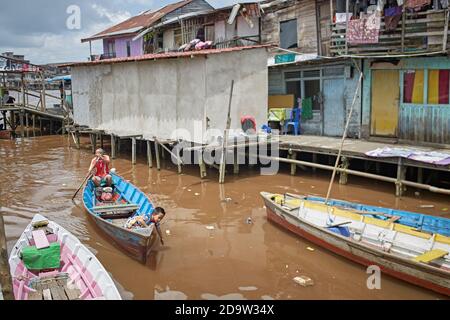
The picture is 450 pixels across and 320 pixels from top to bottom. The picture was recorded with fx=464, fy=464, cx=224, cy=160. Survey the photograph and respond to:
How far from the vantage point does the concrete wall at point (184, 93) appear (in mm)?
15539

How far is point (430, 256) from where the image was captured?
7461mm

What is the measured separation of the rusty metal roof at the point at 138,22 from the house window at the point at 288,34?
9580 millimetres

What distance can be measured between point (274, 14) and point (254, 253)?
39.4 feet

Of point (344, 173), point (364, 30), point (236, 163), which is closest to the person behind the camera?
point (344, 173)

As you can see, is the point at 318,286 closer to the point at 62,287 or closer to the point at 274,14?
the point at 62,287

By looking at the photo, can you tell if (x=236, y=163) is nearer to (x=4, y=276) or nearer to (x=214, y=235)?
(x=214, y=235)

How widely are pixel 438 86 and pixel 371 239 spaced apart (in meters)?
7.30

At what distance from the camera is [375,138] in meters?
15.9

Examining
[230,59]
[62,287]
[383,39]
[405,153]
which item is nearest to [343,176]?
[405,153]

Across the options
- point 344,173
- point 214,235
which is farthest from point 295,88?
point 214,235

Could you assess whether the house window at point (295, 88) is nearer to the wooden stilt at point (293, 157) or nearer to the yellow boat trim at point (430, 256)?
the wooden stilt at point (293, 157)

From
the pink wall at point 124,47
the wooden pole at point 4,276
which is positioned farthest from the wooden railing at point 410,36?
the pink wall at point 124,47
